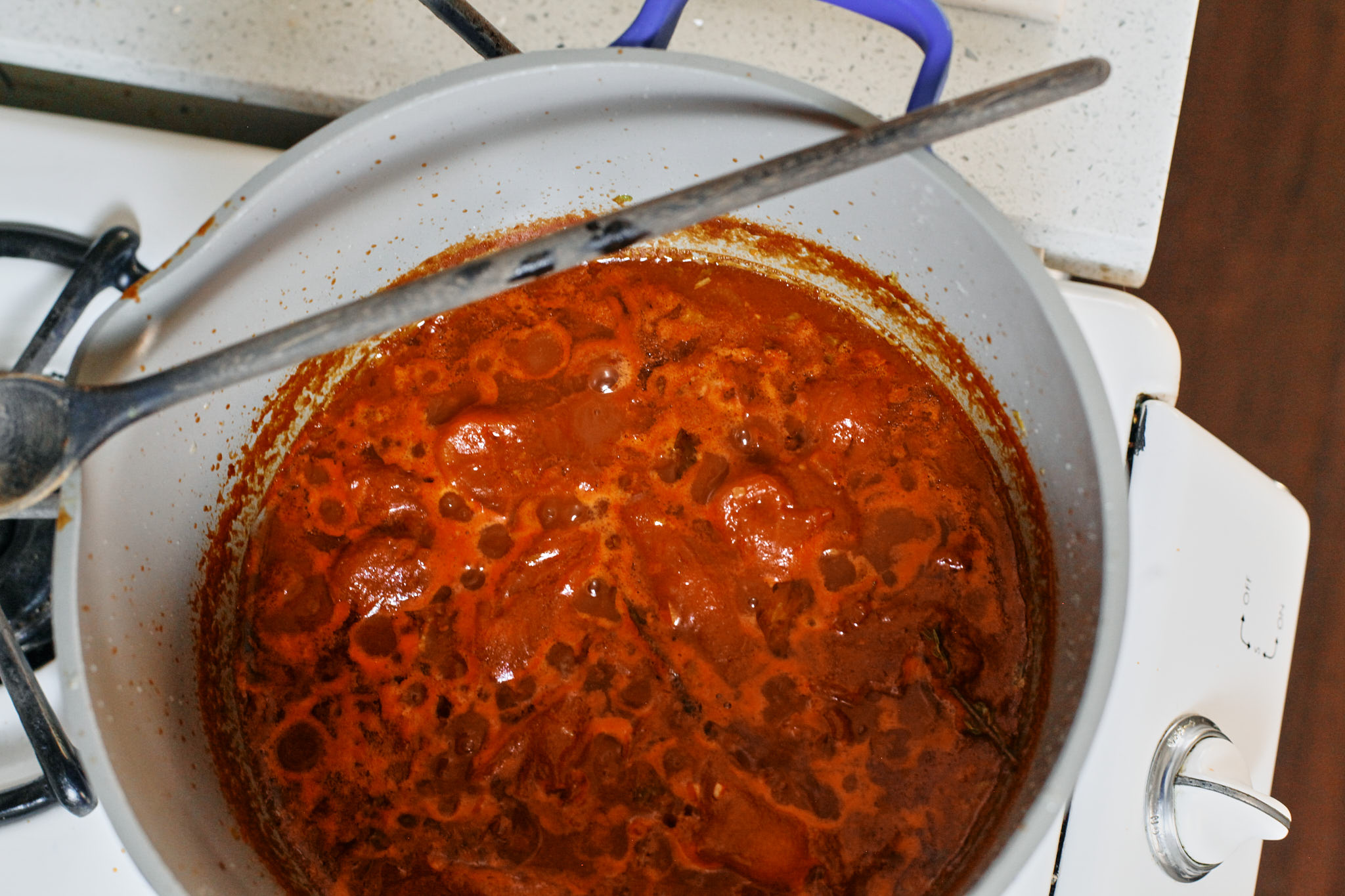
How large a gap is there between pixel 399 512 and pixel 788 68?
0.49 m

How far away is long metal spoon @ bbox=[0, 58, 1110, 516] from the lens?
0.45 metres

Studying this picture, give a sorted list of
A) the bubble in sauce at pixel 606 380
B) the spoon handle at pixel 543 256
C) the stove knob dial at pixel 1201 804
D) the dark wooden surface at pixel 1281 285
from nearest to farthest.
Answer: the spoon handle at pixel 543 256 → the stove knob dial at pixel 1201 804 → the bubble in sauce at pixel 606 380 → the dark wooden surface at pixel 1281 285

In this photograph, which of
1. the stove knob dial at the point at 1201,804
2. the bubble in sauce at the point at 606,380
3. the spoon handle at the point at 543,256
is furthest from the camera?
the bubble in sauce at the point at 606,380

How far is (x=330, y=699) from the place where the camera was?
68 cm

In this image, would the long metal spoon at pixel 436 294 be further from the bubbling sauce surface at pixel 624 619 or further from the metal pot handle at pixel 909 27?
the bubbling sauce surface at pixel 624 619

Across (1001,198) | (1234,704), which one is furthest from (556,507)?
(1234,704)

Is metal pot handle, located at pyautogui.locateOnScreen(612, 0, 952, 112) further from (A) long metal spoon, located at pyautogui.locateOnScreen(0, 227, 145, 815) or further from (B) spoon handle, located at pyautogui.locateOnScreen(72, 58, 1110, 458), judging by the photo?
(A) long metal spoon, located at pyautogui.locateOnScreen(0, 227, 145, 815)

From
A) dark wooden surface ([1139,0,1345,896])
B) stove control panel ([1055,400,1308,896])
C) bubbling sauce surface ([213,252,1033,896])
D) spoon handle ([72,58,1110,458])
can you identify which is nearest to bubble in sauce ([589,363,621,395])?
bubbling sauce surface ([213,252,1033,896])

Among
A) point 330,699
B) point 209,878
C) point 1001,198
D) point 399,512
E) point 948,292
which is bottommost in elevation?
point 209,878

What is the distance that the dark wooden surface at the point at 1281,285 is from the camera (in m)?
0.89

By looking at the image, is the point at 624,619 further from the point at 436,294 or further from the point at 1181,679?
the point at 1181,679

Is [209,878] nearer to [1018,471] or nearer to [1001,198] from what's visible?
[1018,471]

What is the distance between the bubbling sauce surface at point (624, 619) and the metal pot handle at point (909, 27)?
9.3 inches

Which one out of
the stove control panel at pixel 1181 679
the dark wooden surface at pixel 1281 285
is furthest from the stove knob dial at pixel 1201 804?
the dark wooden surface at pixel 1281 285
